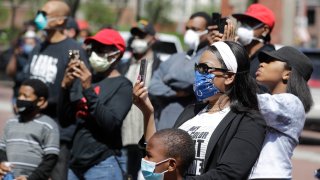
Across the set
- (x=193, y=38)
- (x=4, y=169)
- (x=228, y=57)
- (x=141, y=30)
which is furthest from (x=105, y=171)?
(x=141, y=30)

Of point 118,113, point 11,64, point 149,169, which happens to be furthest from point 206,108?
point 11,64

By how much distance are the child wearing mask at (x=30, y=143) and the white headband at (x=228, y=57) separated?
239cm

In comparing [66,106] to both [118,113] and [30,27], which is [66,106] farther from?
[30,27]

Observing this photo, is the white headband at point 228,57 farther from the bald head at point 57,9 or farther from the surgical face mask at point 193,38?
the bald head at point 57,9

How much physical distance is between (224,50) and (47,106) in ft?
9.59

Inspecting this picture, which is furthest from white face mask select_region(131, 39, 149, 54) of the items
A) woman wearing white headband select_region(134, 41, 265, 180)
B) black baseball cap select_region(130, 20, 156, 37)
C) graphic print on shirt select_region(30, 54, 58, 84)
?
woman wearing white headband select_region(134, 41, 265, 180)

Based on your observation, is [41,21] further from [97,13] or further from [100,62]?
[97,13]

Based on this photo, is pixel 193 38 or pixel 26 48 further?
pixel 26 48

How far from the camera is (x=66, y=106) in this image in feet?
22.1

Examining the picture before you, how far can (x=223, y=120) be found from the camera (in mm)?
4539

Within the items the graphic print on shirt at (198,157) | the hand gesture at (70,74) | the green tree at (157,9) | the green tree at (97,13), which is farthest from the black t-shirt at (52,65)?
the green tree at (97,13)

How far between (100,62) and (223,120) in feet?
7.86

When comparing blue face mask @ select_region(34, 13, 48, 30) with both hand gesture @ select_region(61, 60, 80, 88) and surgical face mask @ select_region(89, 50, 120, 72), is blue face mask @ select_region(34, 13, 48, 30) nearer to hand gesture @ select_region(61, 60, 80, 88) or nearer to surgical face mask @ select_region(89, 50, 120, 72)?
surgical face mask @ select_region(89, 50, 120, 72)

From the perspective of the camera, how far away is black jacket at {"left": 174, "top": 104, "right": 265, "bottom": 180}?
14.3ft
